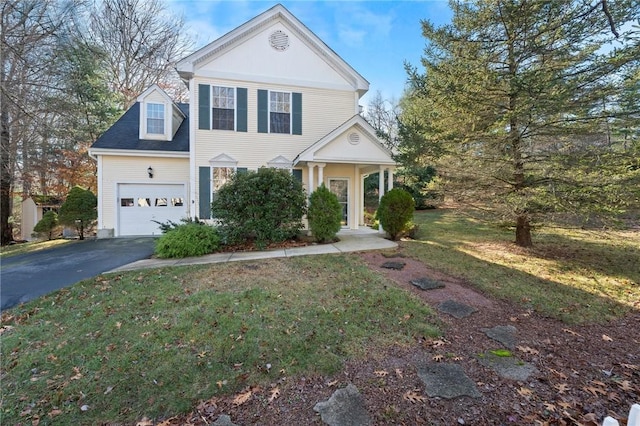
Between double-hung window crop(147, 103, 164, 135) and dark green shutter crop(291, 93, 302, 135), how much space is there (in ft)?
18.8

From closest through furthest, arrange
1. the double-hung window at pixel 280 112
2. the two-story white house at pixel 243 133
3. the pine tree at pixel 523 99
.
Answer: the pine tree at pixel 523 99
the two-story white house at pixel 243 133
the double-hung window at pixel 280 112

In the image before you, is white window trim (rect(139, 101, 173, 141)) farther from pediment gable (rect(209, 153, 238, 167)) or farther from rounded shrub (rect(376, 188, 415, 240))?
rounded shrub (rect(376, 188, 415, 240))

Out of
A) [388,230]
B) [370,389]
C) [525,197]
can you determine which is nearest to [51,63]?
[388,230]

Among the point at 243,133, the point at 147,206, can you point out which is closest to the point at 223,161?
the point at 243,133

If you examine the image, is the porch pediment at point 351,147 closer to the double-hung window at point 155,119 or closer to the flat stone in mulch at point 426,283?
the flat stone in mulch at point 426,283

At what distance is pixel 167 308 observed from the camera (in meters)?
4.30

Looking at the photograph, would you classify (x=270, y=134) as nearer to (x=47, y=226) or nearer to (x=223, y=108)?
(x=223, y=108)

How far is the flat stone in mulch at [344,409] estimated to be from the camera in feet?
7.77

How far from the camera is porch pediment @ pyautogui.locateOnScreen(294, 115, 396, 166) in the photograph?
32.1 feet

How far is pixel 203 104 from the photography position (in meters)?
10.4

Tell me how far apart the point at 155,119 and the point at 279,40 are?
6.15m

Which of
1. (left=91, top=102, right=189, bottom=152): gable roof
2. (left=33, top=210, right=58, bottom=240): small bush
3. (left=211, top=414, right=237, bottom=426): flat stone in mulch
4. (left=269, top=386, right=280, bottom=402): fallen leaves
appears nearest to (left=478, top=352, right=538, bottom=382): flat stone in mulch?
(left=269, top=386, right=280, bottom=402): fallen leaves

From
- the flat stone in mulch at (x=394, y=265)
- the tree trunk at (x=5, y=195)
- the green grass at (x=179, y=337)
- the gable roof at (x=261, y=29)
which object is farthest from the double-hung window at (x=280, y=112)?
the tree trunk at (x=5, y=195)

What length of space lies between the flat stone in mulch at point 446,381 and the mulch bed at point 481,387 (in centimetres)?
6
